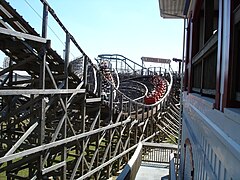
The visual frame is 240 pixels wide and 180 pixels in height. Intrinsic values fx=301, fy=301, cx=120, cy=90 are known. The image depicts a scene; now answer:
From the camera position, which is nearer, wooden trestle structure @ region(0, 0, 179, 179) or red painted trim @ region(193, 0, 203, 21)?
red painted trim @ region(193, 0, 203, 21)

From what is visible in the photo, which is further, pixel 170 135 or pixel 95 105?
pixel 170 135

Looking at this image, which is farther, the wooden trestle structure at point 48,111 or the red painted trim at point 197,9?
the wooden trestle structure at point 48,111

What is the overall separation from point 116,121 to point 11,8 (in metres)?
5.89

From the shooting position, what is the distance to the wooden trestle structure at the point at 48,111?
20.2ft

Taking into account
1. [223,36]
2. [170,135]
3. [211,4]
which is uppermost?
[211,4]

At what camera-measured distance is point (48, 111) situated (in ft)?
28.6

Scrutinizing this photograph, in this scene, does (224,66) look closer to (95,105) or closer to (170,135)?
(95,105)

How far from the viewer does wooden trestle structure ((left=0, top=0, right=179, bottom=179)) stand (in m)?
6.15

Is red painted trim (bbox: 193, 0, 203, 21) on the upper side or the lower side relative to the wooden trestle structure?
upper

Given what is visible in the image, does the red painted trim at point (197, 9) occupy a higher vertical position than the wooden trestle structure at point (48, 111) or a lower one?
higher

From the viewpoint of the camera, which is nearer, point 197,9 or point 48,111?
point 197,9

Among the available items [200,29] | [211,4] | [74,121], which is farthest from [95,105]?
[211,4]

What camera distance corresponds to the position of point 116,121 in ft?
35.1

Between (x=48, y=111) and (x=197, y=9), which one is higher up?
(x=197, y=9)
